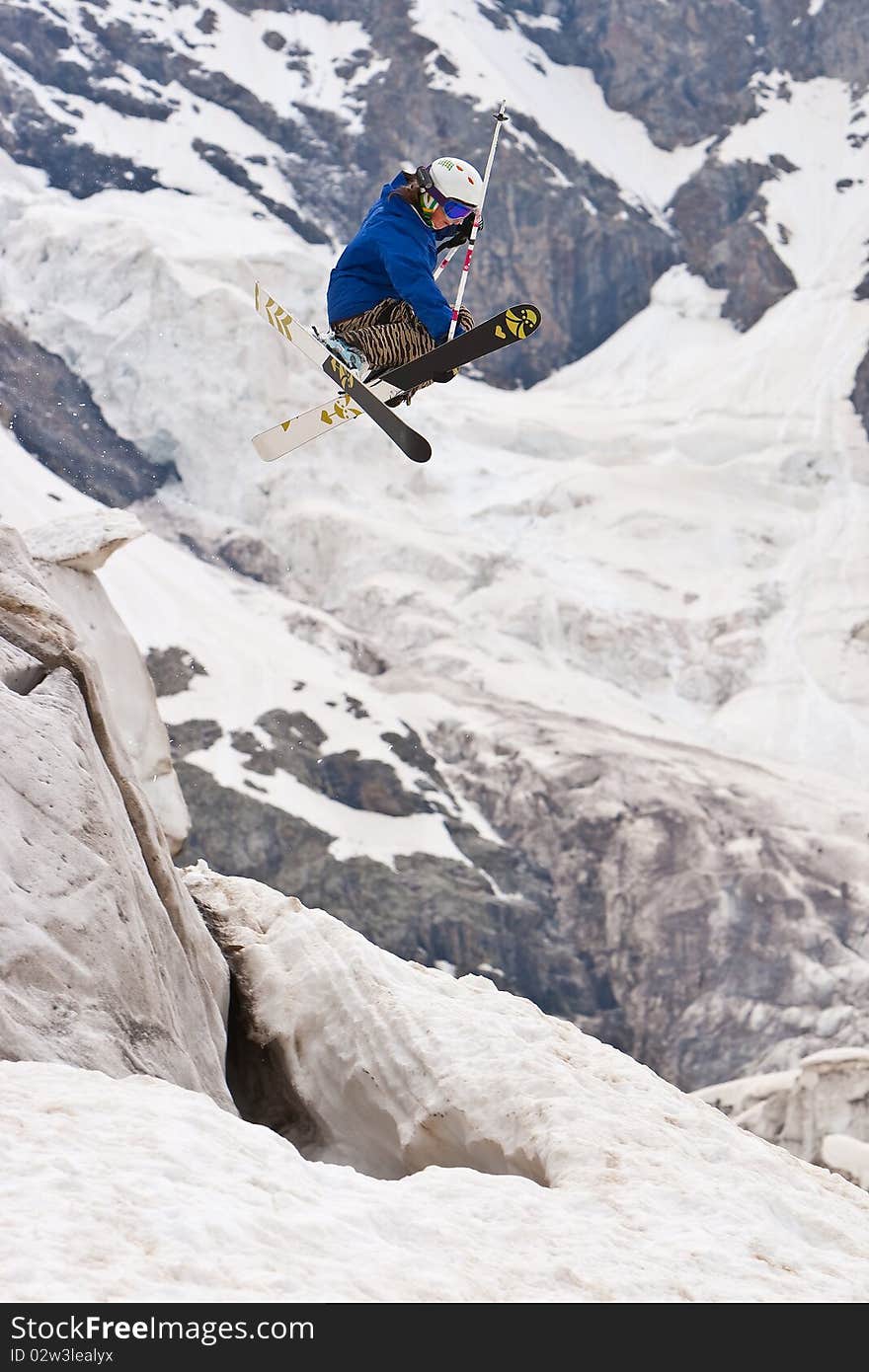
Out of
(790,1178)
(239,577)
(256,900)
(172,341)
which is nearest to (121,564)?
(239,577)

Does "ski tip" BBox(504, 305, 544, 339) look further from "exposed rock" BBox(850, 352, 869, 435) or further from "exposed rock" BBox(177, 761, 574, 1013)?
"exposed rock" BBox(850, 352, 869, 435)

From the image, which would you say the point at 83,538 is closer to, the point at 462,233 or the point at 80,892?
the point at 462,233

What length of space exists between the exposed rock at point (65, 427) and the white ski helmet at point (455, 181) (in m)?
47.8

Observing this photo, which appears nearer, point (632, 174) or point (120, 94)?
point (120, 94)

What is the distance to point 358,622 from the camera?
176ft

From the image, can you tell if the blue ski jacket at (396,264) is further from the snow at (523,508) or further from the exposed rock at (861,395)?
the exposed rock at (861,395)

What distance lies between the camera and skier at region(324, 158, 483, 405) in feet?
31.6

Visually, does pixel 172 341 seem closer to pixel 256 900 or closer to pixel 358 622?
pixel 358 622

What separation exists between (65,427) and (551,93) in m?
42.7

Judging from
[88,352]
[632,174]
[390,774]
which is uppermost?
[632,174]

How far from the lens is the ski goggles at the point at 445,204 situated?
9.61 meters

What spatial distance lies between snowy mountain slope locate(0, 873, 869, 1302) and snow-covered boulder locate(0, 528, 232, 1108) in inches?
20.9

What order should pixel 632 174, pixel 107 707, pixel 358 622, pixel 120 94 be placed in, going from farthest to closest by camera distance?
pixel 632 174
pixel 120 94
pixel 358 622
pixel 107 707

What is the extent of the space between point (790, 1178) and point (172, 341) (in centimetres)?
5186
